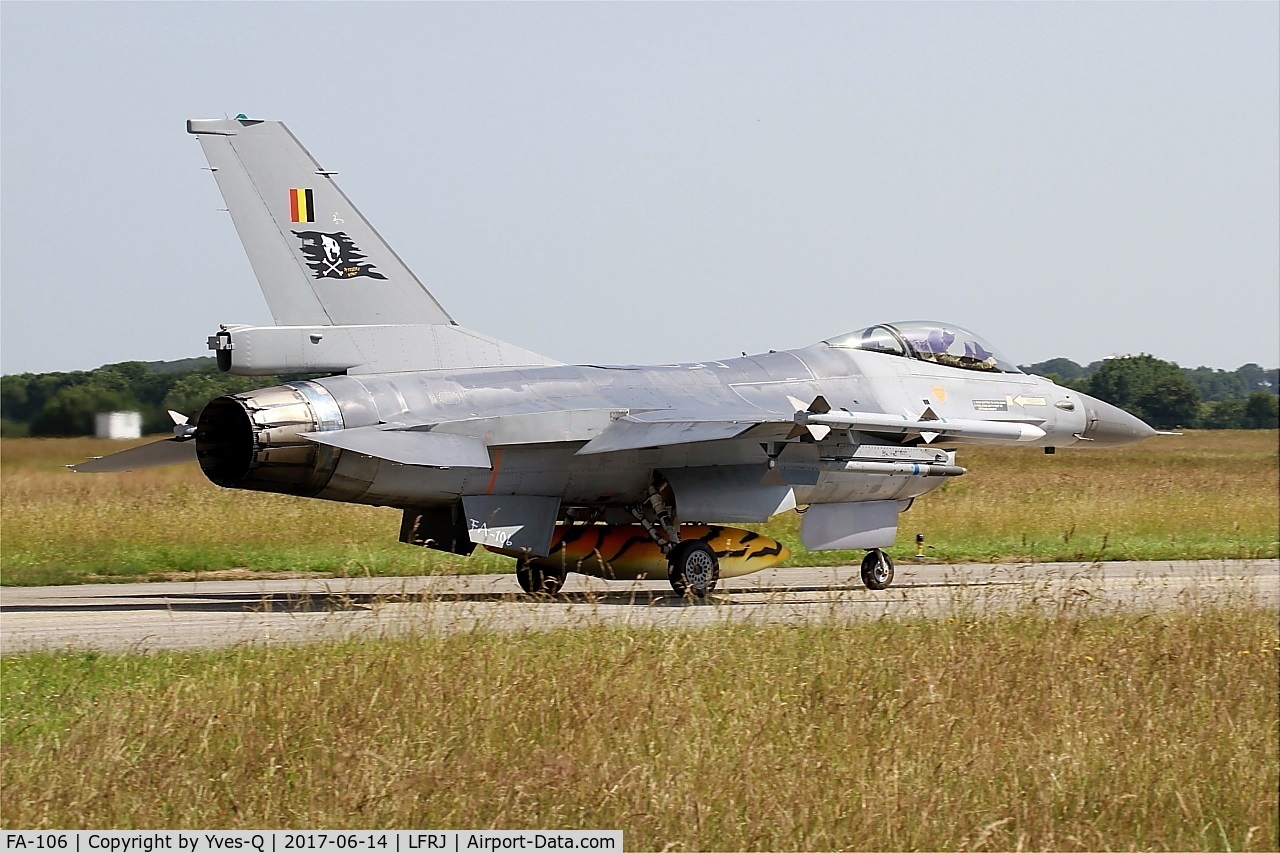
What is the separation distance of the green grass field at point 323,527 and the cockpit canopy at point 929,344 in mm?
2736

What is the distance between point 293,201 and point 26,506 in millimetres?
8756

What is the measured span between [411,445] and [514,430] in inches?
44.8

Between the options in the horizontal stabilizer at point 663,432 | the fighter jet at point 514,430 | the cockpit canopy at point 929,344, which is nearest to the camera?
the fighter jet at point 514,430

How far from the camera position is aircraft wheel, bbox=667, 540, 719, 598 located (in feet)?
45.7

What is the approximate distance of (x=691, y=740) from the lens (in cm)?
646

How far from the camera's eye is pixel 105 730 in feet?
21.6

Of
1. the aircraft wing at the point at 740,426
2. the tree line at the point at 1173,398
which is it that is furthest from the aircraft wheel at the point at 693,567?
A: the tree line at the point at 1173,398

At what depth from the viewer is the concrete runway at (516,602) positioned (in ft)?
33.0

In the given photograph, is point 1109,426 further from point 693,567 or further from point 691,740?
point 691,740

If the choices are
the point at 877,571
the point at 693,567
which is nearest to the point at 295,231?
the point at 693,567

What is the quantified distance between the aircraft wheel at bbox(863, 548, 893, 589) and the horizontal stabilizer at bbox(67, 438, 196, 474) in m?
7.14

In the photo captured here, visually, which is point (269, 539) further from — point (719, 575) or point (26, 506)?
point (719, 575)

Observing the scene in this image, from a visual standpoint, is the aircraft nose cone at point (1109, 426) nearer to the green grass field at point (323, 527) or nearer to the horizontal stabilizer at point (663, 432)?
the green grass field at point (323, 527)
